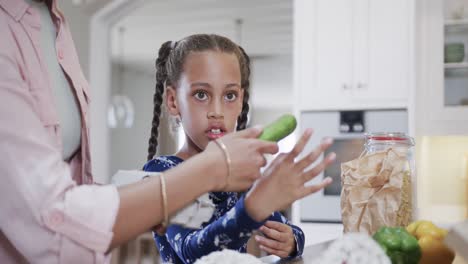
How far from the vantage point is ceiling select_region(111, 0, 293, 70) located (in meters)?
5.46

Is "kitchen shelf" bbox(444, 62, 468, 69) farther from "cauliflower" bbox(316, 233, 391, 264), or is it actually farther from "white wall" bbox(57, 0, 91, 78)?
"cauliflower" bbox(316, 233, 391, 264)

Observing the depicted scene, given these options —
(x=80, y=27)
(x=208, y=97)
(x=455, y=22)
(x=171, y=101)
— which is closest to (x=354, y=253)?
(x=208, y=97)

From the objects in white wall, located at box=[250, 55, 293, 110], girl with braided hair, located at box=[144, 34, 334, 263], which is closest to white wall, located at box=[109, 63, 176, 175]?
white wall, located at box=[250, 55, 293, 110]

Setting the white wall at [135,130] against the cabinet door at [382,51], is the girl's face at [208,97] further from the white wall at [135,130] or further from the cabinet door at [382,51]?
the white wall at [135,130]

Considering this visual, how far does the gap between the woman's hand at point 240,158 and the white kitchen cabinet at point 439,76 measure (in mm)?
2722

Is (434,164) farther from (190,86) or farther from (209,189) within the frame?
(209,189)

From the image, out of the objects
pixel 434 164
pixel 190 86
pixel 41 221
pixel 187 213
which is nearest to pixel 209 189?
pixel 187 213

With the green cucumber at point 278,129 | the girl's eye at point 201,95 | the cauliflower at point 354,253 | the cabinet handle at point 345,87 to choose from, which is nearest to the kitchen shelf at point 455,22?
the cabinet handle at point 345,87

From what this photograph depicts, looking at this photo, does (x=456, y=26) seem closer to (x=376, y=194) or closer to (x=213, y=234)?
(x=376, y=194)

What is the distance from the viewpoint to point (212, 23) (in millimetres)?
6234

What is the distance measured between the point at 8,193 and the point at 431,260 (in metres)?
0.65

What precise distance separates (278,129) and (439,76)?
2840 millimetres

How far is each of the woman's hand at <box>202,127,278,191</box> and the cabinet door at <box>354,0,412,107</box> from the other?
8.59ft

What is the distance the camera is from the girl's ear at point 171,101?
1179 mm
